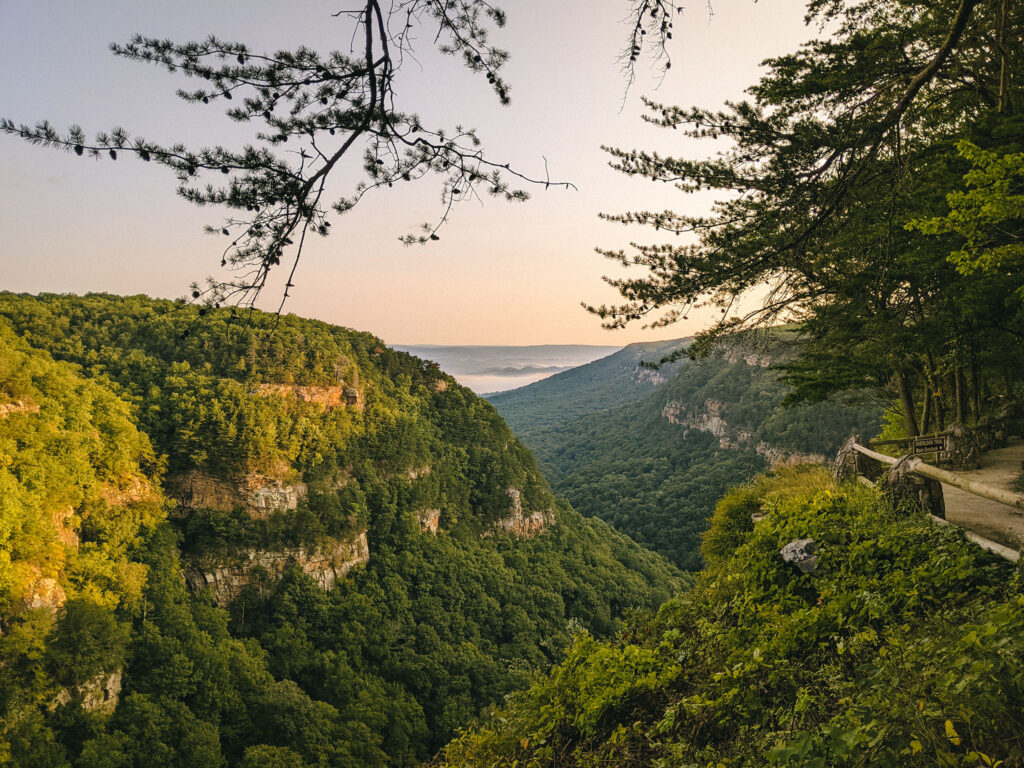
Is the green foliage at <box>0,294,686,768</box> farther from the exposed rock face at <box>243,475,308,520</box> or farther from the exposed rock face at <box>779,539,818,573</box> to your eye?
the exposed rock face at <box>779,539,818,573</box>

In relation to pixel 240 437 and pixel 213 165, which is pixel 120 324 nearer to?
pixel 240 437

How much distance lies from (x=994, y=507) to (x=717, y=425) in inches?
3437

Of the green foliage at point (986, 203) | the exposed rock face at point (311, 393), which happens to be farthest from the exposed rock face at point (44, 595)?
the green foliage at point (986, 203)

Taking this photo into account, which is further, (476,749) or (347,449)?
(347,449)

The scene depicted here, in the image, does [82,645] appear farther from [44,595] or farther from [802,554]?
[802,554]

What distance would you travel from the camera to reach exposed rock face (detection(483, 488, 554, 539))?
208ft

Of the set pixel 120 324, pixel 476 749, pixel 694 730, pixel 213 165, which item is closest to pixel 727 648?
pixel 694 730

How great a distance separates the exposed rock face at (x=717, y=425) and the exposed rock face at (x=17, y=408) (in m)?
73.4

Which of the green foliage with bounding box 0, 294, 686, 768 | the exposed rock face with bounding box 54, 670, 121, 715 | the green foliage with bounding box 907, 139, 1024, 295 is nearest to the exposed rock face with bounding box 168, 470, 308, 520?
the green foliage with bounding box 0, 294, 686, 768

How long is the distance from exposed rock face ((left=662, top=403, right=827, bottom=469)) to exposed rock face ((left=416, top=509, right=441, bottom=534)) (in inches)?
1790

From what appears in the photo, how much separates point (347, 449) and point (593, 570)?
3253 cm

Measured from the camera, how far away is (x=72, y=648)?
1077 inches

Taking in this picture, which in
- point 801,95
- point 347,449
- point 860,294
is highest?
point 801,95

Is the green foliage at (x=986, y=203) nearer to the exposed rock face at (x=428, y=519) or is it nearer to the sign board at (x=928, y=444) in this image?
the sign board at (x=928, y=444)
